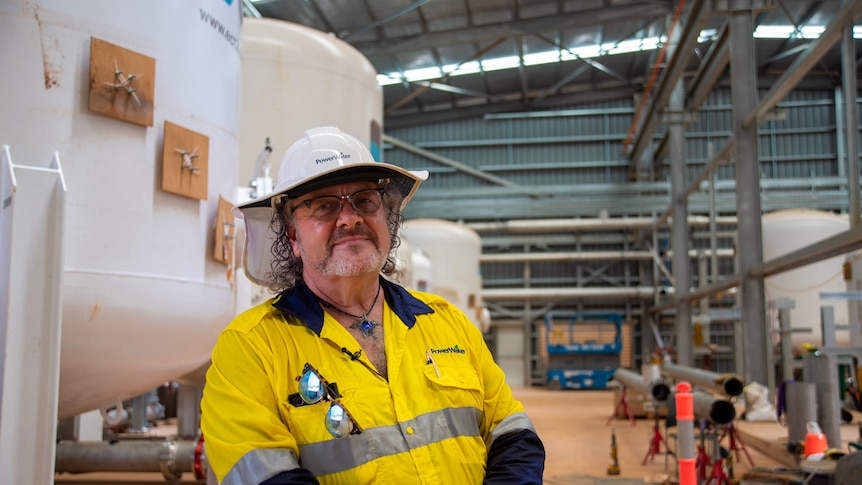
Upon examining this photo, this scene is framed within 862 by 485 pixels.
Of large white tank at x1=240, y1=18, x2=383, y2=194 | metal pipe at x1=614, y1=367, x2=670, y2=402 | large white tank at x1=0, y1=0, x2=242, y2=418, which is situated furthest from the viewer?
metal pipe at x1=614, y1=367, x2=670, y2=402

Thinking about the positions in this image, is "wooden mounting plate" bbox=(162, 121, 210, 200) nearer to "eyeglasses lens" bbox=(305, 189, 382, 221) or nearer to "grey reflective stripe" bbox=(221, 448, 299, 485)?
"eyeglasses lens" bbox=(305, 189, 382, 221)

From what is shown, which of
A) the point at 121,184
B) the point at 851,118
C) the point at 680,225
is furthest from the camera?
the point at 680,225

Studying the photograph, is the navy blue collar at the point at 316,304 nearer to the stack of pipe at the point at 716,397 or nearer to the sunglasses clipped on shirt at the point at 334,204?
the sunglasses clipped on shirt at the point at 334,204

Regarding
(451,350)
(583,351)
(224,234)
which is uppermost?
(224,234)

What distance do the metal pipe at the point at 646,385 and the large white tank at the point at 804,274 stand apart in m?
2.93

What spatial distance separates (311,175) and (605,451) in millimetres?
7874

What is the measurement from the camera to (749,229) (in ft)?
33.9

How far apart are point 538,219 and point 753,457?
14.0 meters

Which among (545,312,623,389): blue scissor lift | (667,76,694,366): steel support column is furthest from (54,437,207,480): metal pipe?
(545,312,623,389): blue scissor lift

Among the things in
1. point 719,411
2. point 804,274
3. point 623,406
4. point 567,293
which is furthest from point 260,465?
point 567,293

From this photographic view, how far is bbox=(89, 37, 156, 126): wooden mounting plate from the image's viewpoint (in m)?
3.08

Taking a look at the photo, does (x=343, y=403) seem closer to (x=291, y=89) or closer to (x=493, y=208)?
(x=291, y=89)

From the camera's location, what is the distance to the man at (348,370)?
181 centimetres

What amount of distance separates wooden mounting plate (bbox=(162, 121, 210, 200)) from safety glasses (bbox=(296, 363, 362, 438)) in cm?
179
